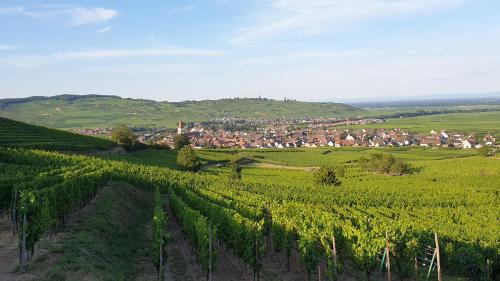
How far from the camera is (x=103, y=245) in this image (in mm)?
25891

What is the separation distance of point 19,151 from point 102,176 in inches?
958

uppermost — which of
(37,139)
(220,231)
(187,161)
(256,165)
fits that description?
(37,139)

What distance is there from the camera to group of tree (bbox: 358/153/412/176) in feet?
331

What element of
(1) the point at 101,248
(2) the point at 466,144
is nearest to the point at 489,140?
(2) the point at 466,144

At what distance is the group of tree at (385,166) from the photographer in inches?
3967

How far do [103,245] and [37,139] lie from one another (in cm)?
7010

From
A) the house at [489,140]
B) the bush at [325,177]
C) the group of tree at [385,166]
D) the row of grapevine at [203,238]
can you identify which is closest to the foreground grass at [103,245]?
the row of grapevine at [203,238]

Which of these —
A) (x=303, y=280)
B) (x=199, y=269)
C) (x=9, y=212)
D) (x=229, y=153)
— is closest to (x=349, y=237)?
(x=303, y=280)

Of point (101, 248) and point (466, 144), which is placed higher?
point (101, 248)

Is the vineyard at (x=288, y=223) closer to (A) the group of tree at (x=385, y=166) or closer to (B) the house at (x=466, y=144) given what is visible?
(A) the group of tree at (x=385, y=166)

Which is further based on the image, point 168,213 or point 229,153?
point 229,153

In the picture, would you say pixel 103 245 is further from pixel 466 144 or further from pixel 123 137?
pixel 466 144

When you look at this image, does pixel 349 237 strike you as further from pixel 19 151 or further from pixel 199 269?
pixel 19 151

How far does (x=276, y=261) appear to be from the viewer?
28.9 meters
